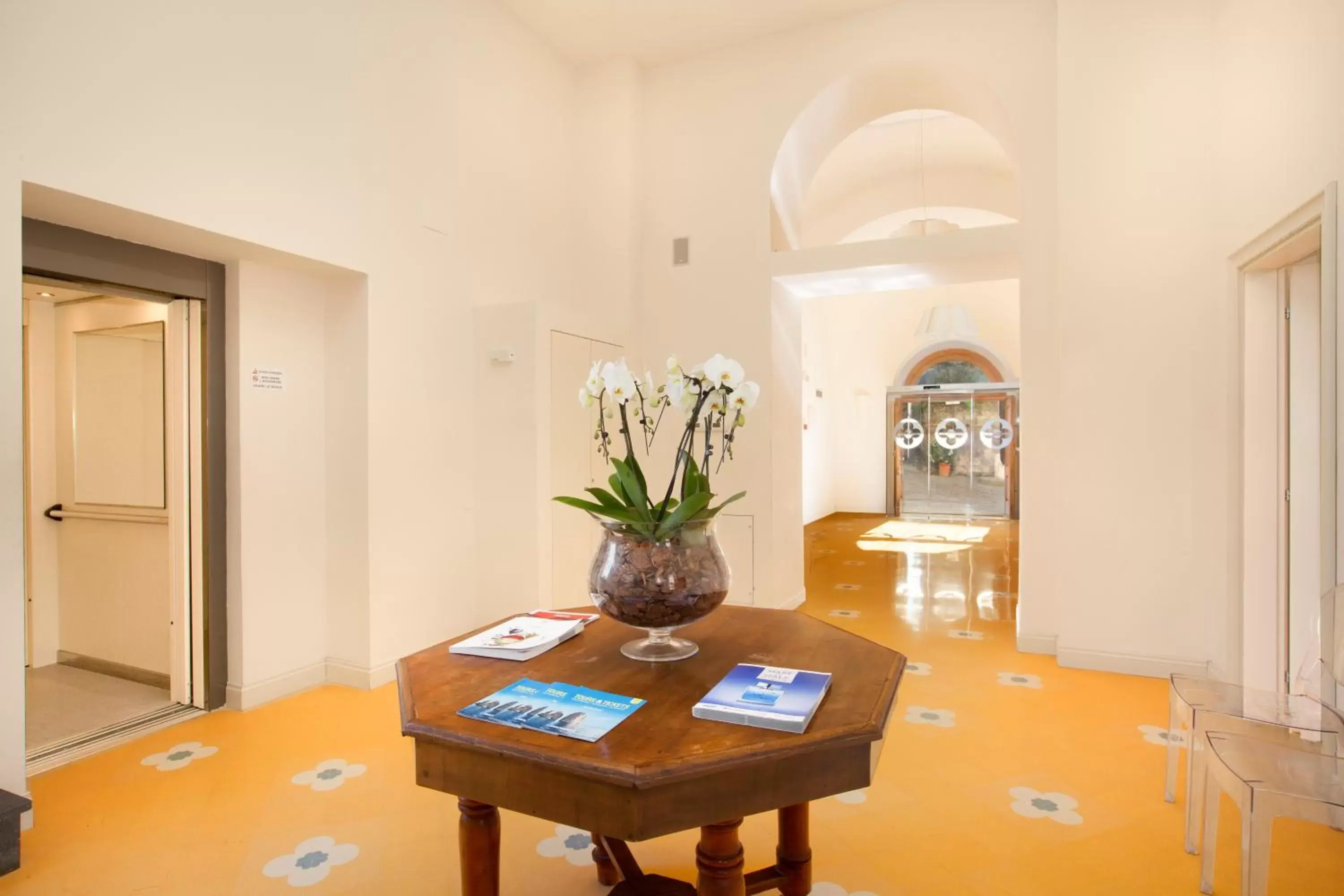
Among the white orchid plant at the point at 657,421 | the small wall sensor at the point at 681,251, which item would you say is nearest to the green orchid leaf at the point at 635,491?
the white orchid plant at the point at 657,421

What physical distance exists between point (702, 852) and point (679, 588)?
1.73ft

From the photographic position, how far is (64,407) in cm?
420

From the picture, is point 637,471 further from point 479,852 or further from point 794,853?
point 794,853

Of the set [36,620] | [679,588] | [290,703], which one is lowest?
[290,703]

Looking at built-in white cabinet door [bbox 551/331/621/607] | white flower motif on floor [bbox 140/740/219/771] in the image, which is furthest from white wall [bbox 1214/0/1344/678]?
white flower motif on floor [bbox 140/740/219/771]

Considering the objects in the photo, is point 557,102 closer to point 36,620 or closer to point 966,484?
point 36,620

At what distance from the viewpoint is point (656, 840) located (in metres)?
2.41

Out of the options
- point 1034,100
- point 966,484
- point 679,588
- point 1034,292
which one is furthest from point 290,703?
point 966,484

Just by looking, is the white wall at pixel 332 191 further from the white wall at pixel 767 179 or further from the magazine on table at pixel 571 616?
the magazine on table at pixel 571 616


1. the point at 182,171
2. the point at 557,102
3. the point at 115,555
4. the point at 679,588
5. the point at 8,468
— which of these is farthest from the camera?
the point at 557,102

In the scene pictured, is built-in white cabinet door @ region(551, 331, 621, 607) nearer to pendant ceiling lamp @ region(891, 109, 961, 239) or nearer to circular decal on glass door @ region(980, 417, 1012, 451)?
pendant ceiling lamp @ region(891, 109, 961, 239)


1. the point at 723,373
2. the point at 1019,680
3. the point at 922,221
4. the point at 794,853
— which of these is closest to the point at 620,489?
the point at 723,373

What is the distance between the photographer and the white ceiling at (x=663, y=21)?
4.96m

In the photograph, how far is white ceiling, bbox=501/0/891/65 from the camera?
4.96m
